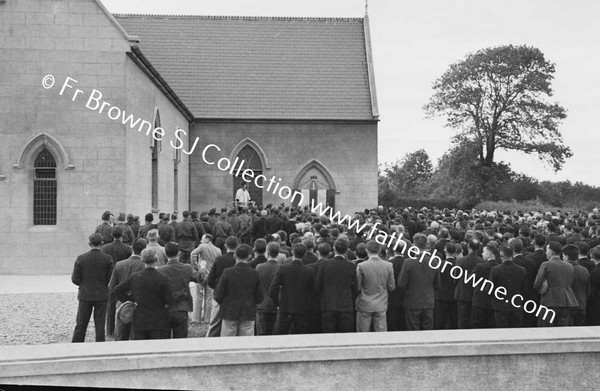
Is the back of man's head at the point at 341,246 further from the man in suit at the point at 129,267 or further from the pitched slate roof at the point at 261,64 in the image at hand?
the pitched slate roof at the point at 261,64

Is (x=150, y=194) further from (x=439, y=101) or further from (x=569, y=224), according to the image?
(x=439, y=101)

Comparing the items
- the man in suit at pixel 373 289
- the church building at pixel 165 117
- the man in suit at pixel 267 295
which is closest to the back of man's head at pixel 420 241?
the man in suit at pixel 373 289

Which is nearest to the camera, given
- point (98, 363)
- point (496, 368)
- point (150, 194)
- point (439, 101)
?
point (98, 363)

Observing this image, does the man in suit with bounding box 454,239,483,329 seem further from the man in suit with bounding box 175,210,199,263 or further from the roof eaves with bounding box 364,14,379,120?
the roof eaves with bounding box 364,14,379,120

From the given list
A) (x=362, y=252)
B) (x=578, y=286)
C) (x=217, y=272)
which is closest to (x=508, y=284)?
(x=578, y=286)

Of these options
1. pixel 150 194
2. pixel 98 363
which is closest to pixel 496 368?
pixel 98 363

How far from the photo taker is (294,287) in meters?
8.90

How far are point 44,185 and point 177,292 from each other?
11.4 m

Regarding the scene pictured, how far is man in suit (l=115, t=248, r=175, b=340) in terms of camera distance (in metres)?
7.98

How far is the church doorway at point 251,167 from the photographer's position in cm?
3162

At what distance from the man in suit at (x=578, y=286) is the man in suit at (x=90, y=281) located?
669 centimetres

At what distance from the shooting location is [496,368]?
670cm

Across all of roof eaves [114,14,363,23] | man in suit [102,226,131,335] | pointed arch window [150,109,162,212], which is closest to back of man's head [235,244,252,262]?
man in suit [102,226,131,335]

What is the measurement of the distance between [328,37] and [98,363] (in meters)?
30.6
